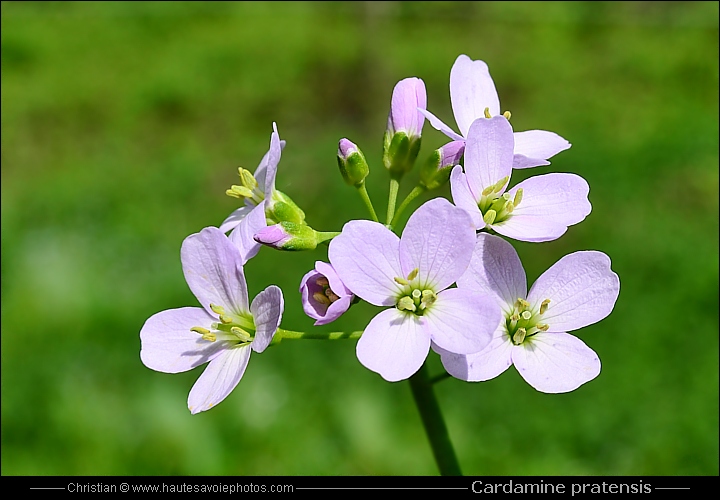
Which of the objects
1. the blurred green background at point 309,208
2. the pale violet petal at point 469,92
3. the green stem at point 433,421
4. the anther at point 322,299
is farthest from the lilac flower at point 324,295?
the blurred green background at point 309,208

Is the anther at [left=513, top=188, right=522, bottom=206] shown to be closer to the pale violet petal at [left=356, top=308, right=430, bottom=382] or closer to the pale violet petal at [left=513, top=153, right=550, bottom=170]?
the pale violet petal at [left=513, top=153, right=550, bottom=170]

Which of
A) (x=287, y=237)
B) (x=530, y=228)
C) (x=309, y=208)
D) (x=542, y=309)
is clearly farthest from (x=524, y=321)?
(x=309, y=208)

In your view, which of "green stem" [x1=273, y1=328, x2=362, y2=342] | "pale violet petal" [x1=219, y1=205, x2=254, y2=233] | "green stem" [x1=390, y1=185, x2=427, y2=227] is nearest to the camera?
"green stem" [x1=273, y1=328, x2=362, y2=342]

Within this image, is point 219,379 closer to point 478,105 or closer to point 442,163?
point 442,163

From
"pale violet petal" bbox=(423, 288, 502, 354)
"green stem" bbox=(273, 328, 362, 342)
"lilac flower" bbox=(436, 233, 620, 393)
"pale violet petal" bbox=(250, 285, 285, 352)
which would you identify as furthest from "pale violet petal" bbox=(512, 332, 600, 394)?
"pale violet petal" bbox=(250, 285, 285, 352)

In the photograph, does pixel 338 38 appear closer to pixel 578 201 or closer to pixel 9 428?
pixel 9 428

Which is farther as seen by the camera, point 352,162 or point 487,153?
point 352,162
